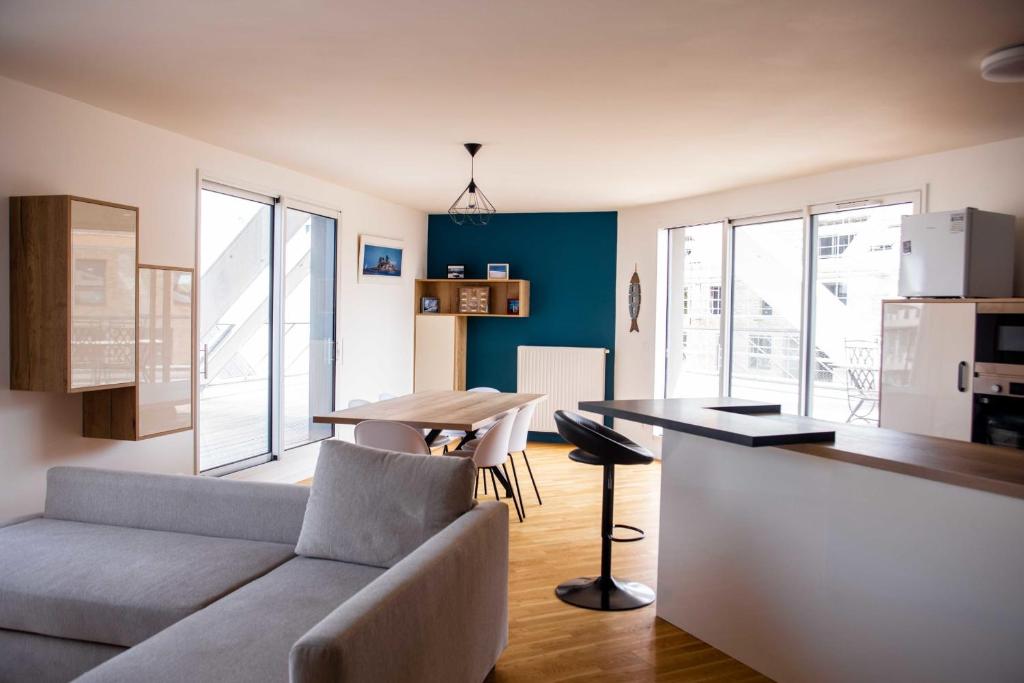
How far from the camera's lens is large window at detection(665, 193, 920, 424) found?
18.4 feet

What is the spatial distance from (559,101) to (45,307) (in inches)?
112

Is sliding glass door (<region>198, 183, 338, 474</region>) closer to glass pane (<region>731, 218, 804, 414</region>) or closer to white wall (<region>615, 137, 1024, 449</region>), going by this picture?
white wall (<region>615, 137, 1024, 449</region>)

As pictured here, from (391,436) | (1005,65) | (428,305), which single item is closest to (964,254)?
(1005,65)

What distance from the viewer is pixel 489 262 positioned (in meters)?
8.38

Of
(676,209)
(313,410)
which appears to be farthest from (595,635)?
(676,209)

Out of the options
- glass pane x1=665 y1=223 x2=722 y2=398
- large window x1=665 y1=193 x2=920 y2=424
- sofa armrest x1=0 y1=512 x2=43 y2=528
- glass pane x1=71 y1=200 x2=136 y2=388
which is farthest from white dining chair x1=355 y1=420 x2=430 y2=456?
glass pane x1=665 y1=223 x2=722 y2=398

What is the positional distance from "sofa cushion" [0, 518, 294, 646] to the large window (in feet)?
15.3

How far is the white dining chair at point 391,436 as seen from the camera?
4078mm

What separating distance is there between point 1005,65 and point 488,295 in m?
5.75

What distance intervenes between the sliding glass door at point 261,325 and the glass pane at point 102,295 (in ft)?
3.67

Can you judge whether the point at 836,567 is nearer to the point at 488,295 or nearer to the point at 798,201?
the point at 798,201

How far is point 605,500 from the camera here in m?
3.63

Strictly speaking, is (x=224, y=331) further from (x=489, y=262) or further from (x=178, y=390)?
(x=489, y=262)

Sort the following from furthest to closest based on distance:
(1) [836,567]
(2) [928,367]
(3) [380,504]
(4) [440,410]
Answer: (4) [440,410]
(2) [928,367]
(3) [380,504]
(1) [836,567]
